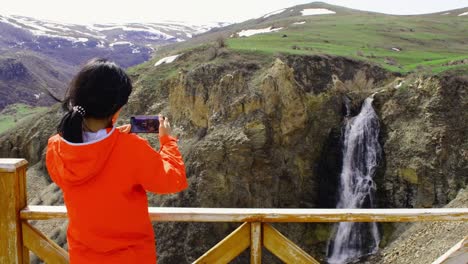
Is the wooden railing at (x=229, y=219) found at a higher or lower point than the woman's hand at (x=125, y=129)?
lower

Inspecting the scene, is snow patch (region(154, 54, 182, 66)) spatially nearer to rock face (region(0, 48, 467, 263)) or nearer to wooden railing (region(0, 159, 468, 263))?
rock face (region(0, 48, 467, 263))

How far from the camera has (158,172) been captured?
2.67 m

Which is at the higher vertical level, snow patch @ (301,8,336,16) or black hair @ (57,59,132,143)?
snow patch @ (301,8,336,16)

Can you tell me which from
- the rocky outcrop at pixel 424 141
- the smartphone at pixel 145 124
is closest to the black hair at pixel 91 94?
the smartphone at pixel 145 124


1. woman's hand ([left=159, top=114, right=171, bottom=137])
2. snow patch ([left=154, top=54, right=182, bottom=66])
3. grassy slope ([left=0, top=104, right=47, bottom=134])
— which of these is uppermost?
woman's hand ([left=159, top=114, right=171, bottom=137])

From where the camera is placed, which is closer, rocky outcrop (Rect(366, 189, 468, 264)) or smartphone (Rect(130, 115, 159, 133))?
smartphone (Rect(130, 115, 159, 133))

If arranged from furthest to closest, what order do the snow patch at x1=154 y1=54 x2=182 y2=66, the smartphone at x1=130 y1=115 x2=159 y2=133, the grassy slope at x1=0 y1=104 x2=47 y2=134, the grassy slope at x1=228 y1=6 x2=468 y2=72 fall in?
→ the grassy slope at x1=0 y1=104 x2=47 y2=134 < the snow patch at x1=154 y1=54 x2=182 y2=66 < the grassy slope at x1=228 y1=6 x2=468 y2=72 < the smartphone at x1=130 y1=115 x2=159 y2=133

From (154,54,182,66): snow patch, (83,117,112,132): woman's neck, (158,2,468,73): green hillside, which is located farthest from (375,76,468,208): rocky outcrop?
(83,117,112,132): woman's neck

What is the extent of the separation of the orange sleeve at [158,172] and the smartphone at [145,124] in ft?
1.18

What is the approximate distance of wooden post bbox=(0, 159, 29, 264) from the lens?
3488mm

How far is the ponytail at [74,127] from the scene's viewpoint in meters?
2.66

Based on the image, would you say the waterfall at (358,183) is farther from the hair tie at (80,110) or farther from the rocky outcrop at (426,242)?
the hair tie at (80,110)

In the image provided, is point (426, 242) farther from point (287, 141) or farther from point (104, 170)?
point (104, 170)

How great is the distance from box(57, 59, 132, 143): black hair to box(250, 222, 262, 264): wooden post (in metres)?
1.46
